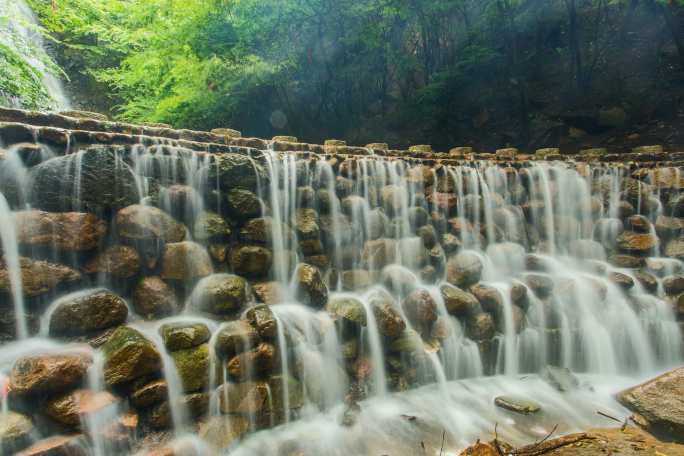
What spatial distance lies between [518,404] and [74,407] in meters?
5.41

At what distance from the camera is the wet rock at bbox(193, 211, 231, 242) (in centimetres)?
537

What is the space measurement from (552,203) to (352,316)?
6.66 m

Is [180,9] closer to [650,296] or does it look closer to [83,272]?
[83,272]

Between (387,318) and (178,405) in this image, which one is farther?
(387,318)

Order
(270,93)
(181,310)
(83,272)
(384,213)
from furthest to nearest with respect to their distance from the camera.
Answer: (270,93) < (384,213) < (181,310) < (83,272)

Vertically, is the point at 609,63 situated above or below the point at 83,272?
above

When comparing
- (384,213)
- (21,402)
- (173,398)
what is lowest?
(173,398)

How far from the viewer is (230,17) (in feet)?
37.8

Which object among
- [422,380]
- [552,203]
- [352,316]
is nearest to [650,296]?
[552,203]

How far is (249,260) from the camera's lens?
5.43 m

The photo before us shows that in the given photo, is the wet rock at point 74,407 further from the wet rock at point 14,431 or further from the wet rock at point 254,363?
the wet rock at point 254,363

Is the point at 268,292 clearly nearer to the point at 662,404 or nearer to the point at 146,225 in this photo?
the point at 146,225

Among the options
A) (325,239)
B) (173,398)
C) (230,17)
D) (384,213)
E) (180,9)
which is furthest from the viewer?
(230,17)

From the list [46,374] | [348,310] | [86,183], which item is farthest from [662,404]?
[86,183]
